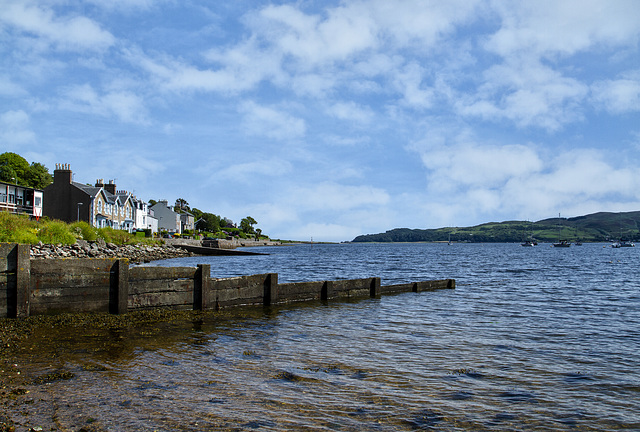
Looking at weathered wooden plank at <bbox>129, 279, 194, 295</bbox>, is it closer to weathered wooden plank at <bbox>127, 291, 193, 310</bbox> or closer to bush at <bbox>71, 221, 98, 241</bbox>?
weathered wooden plank at <bbox>127, 291, 193, 310</bbox>

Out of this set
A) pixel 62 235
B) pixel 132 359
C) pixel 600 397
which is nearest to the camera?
pixel 600 397

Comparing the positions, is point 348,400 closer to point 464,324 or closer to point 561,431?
point 561,431

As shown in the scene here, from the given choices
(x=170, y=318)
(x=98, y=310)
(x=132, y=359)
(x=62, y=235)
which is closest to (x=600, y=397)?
(x=132, y=359)

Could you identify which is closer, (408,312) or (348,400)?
(348,400)

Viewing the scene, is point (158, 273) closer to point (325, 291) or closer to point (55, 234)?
point (325, 291)

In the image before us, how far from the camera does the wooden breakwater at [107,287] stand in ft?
43.8

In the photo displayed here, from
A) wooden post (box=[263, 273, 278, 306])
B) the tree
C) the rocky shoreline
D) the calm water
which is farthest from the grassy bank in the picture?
the tree

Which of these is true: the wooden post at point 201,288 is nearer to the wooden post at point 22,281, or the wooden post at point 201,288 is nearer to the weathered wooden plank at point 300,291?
the weathered wooden plank at point 300,291

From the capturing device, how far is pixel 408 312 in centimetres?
2064

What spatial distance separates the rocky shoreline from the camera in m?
33.0

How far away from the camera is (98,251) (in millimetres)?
44156

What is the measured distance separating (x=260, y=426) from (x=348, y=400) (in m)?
2.10

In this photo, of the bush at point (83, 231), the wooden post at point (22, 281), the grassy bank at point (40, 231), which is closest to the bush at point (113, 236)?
the grassy bank at point (40, 231)

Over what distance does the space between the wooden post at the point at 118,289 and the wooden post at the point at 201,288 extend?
2723mm
